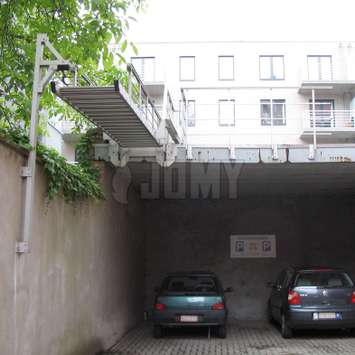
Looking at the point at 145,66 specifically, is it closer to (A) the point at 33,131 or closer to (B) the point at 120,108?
(B) the point at 120,108

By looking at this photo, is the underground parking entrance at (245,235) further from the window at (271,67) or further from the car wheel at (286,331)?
the window at (271,67)

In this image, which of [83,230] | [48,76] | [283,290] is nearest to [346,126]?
[283,290]

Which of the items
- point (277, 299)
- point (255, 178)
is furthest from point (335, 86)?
point (277, 299)

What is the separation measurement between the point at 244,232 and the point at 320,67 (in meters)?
18.9

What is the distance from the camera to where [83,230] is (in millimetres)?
8164

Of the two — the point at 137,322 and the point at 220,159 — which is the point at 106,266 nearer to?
the point at 220,159

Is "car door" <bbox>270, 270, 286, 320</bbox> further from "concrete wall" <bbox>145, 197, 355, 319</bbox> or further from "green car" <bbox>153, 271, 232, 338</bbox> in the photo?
"concrete wall" <bbox>145, 197, 355, 319</bbox>

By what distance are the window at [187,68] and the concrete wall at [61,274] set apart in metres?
20.5

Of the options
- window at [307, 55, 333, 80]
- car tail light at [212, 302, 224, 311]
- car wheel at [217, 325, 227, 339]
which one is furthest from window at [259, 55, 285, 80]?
car tail light at [212, 302, 224, 311]

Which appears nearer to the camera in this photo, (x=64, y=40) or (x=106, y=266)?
(x=64, y=40)

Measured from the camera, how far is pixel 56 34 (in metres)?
6.73

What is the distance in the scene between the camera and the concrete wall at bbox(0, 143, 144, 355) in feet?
17.2

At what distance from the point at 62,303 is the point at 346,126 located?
2450 centimetres

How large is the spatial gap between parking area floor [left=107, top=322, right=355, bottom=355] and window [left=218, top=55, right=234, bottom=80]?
824 inches
